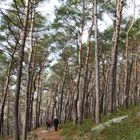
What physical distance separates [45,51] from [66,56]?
3.53m

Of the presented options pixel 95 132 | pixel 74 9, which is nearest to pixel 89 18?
pixel 74 9

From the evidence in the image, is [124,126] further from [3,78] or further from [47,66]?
[3,78]

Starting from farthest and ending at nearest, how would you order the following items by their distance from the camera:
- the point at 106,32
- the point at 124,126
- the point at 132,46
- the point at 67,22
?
the point at 132,46 < the point at 106,32 < the point at 67,22 < the point at 124,126

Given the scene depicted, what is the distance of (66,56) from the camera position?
137 feet

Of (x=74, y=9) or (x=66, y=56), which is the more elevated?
(x=74, y=9)

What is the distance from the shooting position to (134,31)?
29562mm

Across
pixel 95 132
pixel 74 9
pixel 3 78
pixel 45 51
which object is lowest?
pixel 95 132

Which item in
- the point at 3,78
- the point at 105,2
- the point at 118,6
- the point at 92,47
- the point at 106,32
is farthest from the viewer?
the point at 3,78

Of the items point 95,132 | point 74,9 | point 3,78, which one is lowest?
point 95,132

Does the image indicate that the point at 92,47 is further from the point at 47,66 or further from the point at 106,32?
the point at 47,66

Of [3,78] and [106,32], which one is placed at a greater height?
[106,32]

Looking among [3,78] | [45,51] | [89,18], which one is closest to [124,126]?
[89,18]

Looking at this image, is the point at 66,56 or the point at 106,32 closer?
the point at 106,32

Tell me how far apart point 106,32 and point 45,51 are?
7.89m
